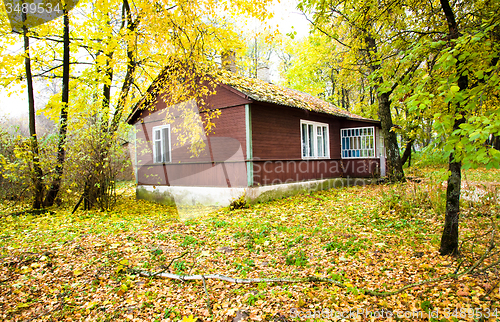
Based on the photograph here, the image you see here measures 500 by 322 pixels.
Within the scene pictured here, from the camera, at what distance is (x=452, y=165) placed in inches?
167

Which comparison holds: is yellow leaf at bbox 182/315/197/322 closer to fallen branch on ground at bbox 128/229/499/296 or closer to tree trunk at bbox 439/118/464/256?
fallen branch on ground at bbox 128/229/499/296

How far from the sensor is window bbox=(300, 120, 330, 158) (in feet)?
43.0

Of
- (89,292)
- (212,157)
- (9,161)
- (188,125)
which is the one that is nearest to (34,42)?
(9,161)

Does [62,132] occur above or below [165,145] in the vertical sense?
above

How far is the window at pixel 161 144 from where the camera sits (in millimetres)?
13078

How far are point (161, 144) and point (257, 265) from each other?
32.0 ft

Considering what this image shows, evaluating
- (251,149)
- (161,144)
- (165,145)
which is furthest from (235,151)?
(161,144)

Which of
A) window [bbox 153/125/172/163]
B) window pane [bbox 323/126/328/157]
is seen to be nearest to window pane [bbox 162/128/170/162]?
window [bbox 153/125/172/163]

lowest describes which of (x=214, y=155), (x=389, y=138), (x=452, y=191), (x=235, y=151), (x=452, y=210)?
(x=452, y=210)

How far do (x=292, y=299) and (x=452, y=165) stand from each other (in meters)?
2.96

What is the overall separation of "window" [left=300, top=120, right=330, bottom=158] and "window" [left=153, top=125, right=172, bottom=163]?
19.5ft

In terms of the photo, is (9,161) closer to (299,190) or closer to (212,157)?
(212,157)

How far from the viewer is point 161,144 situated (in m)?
13.3

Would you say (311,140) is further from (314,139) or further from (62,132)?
(62,132)
